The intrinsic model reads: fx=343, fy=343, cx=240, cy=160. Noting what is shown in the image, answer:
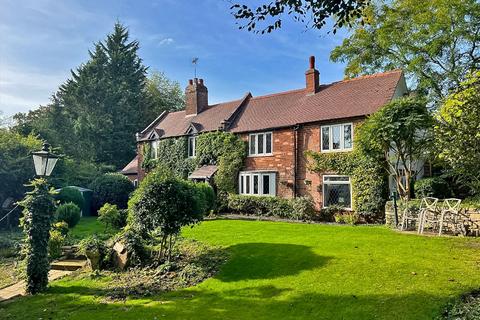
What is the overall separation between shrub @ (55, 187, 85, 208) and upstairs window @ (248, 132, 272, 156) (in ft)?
42.5

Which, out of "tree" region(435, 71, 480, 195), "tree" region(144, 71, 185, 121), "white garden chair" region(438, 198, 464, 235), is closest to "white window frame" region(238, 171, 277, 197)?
"white garden chair" region(438, 198, 464, 235)

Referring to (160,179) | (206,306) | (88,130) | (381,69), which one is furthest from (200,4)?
(88,130)

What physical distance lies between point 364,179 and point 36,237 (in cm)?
1556

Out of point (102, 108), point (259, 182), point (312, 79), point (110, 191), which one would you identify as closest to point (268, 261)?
point (259, 182)

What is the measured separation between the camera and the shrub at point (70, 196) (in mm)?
24078

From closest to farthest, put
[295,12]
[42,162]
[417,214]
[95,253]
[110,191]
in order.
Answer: [295,12], [42,162], [95,253], [417,214], [110,191]

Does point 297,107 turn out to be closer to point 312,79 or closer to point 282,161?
point 312,79

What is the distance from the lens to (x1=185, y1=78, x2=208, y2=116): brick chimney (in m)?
31.2

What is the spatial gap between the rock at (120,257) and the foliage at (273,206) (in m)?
11.9

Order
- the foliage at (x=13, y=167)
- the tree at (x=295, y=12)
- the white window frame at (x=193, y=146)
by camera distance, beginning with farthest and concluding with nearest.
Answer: the white window frame at (x=193, y=146), the foliage at (x=13, y=167), the tree at (x=295, y=12)

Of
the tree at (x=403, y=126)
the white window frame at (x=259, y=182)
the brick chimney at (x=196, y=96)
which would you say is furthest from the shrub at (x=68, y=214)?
the tree at (x=403, y=126)

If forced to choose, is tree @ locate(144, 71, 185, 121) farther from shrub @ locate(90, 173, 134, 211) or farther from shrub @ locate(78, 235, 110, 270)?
shrub @ locate(78, 235, 110, 270)

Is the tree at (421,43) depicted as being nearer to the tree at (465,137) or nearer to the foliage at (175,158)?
the foliage at (175,158)

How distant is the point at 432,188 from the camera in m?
18.1
